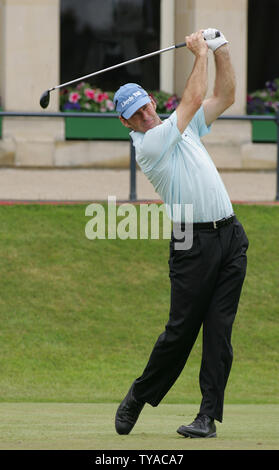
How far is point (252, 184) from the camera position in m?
15.0

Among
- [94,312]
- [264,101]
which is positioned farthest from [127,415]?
[264,101]

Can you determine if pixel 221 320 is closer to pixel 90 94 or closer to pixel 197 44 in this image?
pixel 197 44

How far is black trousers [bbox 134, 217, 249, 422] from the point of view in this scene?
574cm

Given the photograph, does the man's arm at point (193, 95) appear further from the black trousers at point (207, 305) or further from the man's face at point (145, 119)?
the black trousers at point (207, 305)

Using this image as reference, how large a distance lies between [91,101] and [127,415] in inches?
419

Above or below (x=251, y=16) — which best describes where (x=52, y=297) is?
below

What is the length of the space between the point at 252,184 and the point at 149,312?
16.6 ft

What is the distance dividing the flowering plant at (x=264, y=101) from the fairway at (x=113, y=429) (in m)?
9.60

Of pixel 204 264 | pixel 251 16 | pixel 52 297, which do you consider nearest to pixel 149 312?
pixel 52 297

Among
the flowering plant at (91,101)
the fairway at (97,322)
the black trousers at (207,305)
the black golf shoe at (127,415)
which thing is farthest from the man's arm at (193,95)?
the flowering plant at (91,101)

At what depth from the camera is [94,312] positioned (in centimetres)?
1023

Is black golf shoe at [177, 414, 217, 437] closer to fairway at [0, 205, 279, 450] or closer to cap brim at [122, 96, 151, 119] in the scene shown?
fairway at [0, 205, 279, 450]

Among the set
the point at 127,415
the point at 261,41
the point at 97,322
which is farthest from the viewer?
the point at 261,41
